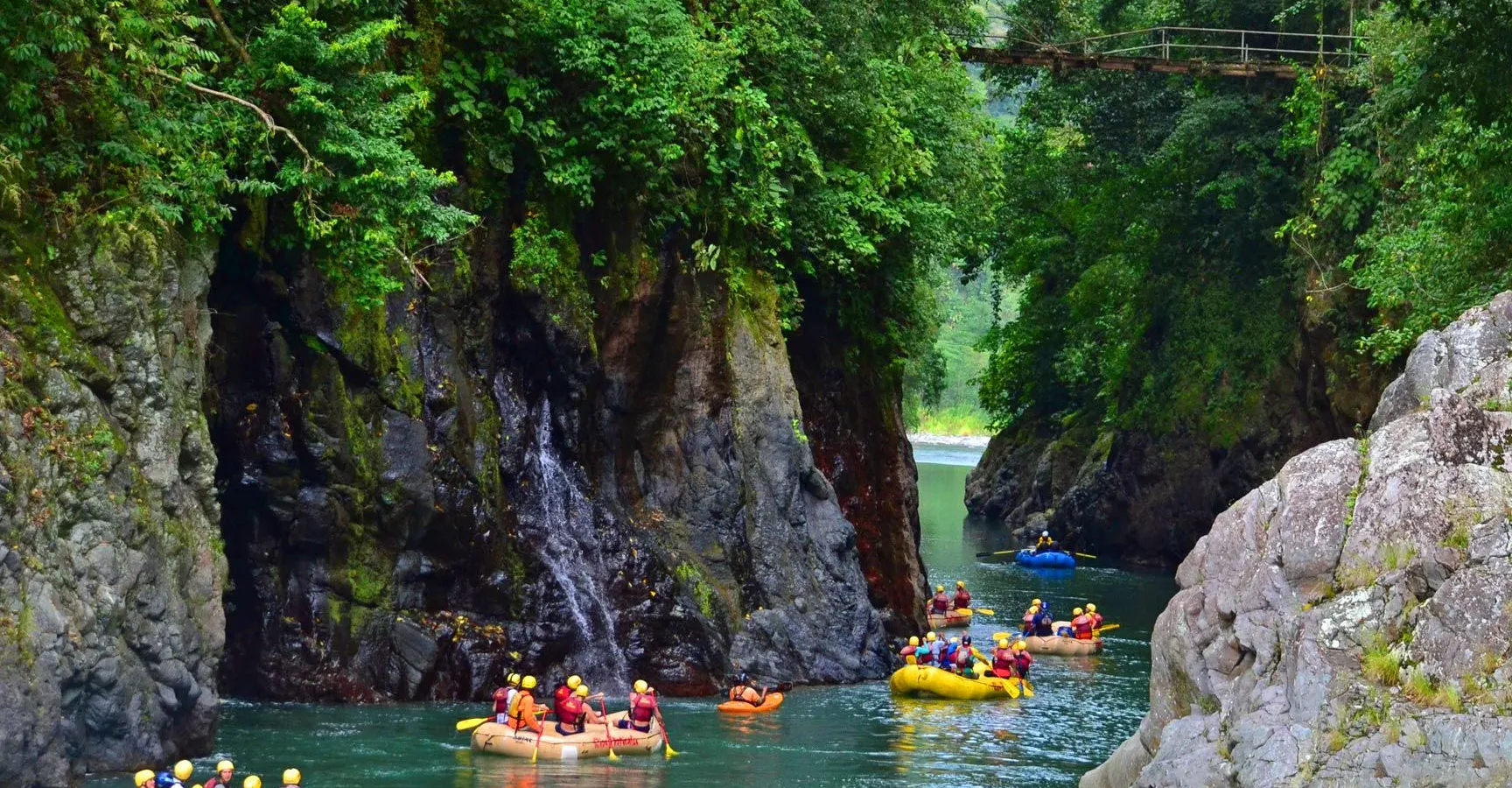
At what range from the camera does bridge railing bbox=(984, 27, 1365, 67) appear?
3662 cm

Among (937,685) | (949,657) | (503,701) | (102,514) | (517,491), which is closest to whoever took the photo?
(102,514)

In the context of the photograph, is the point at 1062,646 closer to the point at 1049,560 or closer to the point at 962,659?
the point at 962,659

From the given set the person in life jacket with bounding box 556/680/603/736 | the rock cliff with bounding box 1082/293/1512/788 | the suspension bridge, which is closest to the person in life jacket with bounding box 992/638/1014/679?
the person in life jacket with bounding box 556/680/603/736

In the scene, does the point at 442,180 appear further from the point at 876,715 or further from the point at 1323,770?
the point at 1323,770

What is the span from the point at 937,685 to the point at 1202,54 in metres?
19.4

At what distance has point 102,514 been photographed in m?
16.9

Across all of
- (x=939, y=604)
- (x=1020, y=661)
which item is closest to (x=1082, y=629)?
(x=939, y=604)

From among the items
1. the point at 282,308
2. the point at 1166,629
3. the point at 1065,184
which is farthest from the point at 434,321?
the point at 1065,184

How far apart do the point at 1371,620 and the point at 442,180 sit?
1153cm

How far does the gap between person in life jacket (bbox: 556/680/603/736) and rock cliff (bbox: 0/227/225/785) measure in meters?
3.95

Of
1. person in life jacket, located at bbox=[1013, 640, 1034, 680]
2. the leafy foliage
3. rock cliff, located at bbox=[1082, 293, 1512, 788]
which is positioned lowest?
person in life jacket, located at bbox=[1013, 640, 1034, 680]

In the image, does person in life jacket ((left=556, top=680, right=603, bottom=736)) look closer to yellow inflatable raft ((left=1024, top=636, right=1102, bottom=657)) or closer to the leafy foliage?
the leafy foliage

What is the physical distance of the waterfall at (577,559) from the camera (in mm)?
23422

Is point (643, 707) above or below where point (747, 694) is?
above
